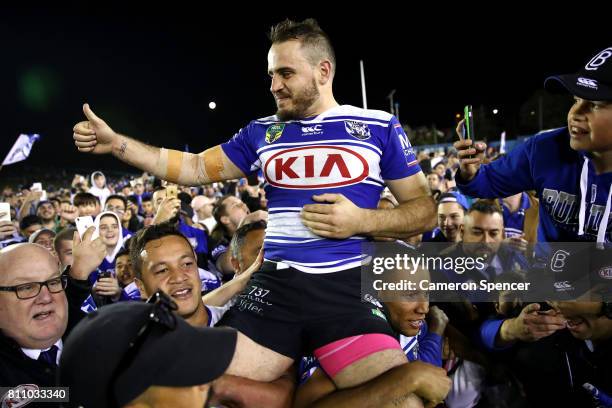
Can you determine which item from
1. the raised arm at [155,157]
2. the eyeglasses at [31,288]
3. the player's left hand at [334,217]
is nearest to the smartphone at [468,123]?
the player's left hand at [334,217]

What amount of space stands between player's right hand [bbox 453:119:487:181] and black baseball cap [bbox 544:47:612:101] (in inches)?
21.3

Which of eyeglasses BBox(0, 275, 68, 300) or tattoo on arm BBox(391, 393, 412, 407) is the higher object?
eyeglasses BBox(0, 275, 68, 300)

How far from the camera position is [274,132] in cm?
274

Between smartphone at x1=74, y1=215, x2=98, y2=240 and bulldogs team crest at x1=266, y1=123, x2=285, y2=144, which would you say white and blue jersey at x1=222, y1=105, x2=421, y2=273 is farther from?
smartphone at x1=74, y1=215, x2=98, y2=240

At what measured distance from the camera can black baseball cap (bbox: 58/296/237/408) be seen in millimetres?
1438

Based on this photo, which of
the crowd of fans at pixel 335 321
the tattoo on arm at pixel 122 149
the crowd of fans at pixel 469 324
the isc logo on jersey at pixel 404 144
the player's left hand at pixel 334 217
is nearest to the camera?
the crowd of fans at pixel 335 321

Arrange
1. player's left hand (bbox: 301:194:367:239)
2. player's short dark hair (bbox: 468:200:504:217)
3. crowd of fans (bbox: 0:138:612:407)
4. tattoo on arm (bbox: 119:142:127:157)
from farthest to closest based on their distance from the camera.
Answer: player's short dark hair (bbox: 468:200:504:217)
tattoo on arm (bbox: 119:142:127:157)
crowd of fans (bbox: 0:138:612:407)
player's left hand (bbox: 301:194:367:239)

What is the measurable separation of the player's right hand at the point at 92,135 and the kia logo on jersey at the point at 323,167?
109cm

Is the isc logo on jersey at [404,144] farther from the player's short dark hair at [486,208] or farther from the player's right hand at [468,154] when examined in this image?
the player's short dark hair at [486,208]

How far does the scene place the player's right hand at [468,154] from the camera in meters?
2.88

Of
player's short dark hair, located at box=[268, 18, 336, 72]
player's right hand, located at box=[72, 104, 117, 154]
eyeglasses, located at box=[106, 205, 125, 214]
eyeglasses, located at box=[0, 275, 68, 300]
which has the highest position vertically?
player's short dark hair, located at box=[268, 18, 336, 72]

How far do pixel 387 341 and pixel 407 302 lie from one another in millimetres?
930

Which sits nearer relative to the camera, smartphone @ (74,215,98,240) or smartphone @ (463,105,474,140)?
smartphone @ (463,105,474,140)
